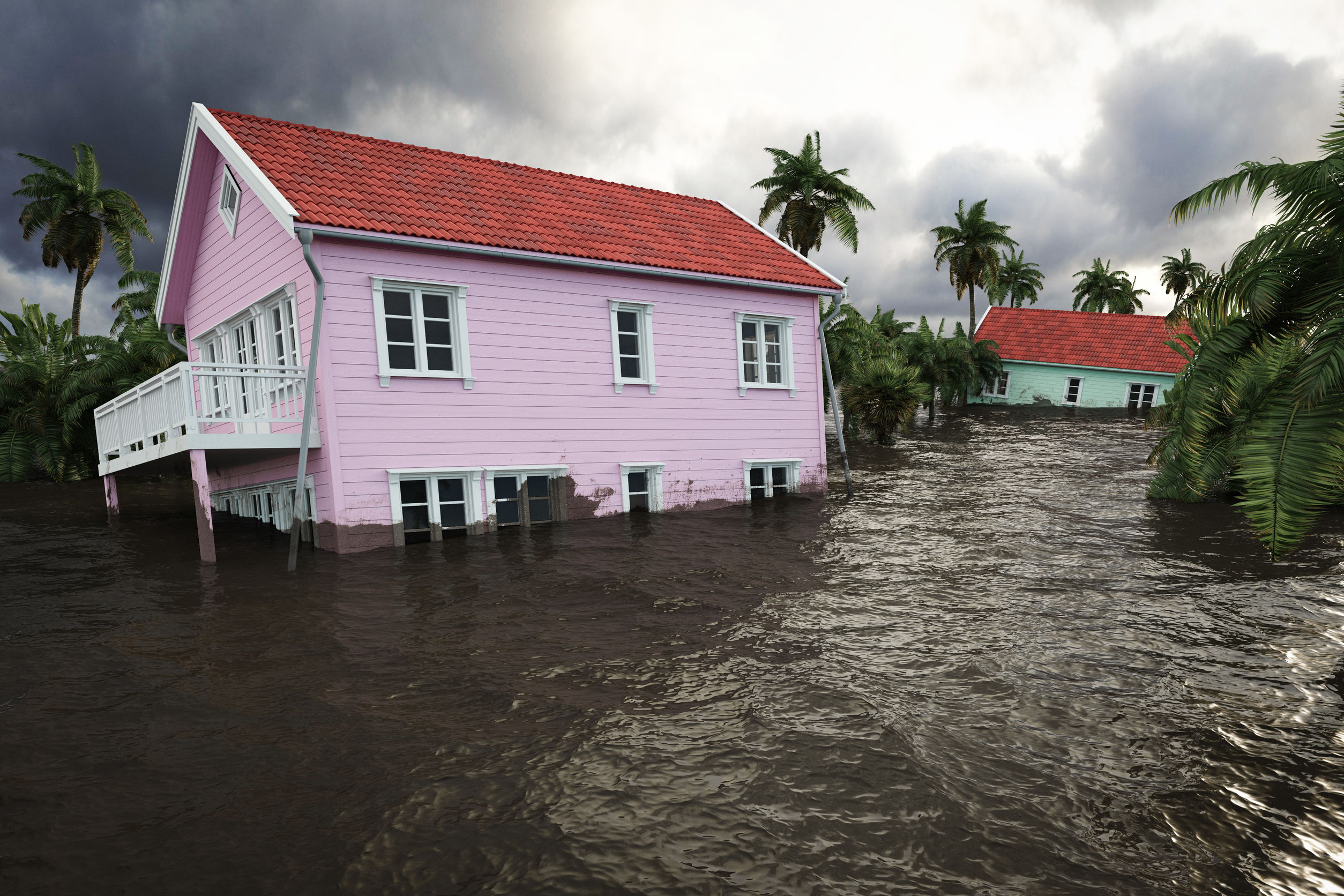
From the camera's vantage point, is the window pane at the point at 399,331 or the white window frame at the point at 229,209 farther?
the white window frame at the point at 229,209

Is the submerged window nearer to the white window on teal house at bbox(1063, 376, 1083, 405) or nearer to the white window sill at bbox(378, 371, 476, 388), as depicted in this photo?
the white window sill at bbox(378, 371, 476, 388)

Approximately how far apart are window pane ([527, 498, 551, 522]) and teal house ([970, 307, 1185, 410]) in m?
37.4

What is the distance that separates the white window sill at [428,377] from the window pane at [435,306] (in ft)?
3.12

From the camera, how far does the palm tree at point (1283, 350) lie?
18.5ft

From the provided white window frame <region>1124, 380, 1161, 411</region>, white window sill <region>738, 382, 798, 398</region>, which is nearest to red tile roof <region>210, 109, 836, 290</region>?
white window sill <region>738, 382, 798, 398</region>

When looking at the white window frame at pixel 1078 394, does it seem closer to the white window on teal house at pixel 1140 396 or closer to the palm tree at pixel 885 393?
the white window on teal house at pixel 1140 396

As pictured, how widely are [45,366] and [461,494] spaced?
51.5 feet

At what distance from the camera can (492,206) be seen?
47.2ft

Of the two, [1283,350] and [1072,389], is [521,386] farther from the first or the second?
[1072,389]

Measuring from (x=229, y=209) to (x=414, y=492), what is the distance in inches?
255

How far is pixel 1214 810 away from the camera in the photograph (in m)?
4.27

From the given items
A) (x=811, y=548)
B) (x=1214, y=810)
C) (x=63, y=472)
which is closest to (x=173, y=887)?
(x=1214, y=810)

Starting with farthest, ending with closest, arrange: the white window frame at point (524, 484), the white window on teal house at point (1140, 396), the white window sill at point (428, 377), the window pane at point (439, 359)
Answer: the white window on teal house at point (1140, 396) → the white window frame at point (524, 484) → the window pane at point (439, 359) → the white window sill at point (428, 377)

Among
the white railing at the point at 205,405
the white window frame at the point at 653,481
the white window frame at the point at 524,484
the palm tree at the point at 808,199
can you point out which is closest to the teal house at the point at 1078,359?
the palm tree at the point at 808,199
